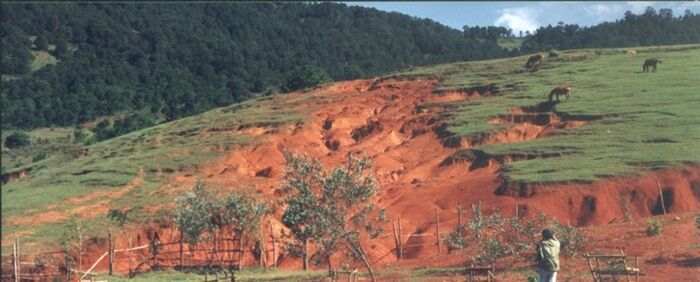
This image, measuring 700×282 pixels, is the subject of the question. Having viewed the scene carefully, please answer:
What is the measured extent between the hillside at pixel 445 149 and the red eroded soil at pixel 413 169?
96 mm

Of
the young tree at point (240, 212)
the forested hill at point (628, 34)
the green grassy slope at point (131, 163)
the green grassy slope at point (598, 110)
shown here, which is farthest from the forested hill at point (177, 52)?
the young tree at point (240, 212)

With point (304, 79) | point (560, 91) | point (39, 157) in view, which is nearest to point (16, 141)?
point (39, 157)

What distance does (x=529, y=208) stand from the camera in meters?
33.0

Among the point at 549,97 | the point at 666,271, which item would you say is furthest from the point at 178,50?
the point at 666,271

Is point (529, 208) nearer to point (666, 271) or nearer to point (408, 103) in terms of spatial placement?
point (666, 271)

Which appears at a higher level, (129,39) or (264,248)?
(129,39)

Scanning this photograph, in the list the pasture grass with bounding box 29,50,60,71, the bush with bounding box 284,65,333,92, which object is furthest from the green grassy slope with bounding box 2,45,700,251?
the pasture grass with bounding box 29,50,60,71

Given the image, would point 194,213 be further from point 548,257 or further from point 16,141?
point 16,141

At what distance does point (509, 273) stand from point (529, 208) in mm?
11264

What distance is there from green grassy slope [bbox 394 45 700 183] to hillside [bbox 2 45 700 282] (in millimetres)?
132

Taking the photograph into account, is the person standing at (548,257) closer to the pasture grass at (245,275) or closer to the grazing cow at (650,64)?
the pasture grass at (245,275)

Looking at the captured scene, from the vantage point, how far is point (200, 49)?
123m

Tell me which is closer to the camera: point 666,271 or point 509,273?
point 666,271

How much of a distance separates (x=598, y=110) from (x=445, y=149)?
365 inches
